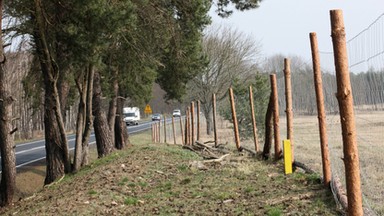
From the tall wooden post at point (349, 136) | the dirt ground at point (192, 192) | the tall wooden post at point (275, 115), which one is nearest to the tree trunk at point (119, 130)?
the dirt ground at point (192, 192)

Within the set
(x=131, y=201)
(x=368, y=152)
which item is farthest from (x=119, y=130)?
(x=368, y=152)

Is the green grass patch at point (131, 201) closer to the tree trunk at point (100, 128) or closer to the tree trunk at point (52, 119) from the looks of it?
the tree trunk at point (52, 119)

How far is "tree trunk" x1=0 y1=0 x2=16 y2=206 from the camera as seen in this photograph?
1193 centimetres

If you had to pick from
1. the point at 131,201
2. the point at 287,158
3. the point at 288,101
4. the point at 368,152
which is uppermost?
the point at 288,101

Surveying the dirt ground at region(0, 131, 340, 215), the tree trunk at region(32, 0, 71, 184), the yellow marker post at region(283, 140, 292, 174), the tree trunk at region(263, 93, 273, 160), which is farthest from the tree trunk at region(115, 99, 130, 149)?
the yellow marker post at region(283, 140, 292, 174)

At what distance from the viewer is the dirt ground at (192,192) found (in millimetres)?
6652

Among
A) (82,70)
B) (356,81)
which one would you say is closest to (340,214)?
(356,81)

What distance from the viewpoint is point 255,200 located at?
705 centimetres

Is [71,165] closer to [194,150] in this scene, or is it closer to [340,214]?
[194,150]

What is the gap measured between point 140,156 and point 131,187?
4409 mm

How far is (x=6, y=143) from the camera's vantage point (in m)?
12.2

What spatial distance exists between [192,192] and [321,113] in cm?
248

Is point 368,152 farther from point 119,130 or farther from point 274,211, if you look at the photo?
point 119,130

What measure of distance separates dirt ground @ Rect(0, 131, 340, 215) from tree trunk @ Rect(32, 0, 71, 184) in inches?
88.1
